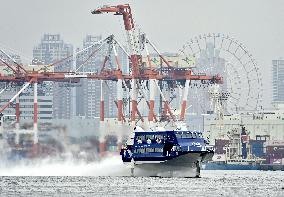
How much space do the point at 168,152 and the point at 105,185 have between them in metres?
16.0

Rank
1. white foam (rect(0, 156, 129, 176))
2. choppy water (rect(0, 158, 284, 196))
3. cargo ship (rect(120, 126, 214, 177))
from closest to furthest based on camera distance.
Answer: choppy water (rect(0, 158, 284, 196))
cargo ship (rect(120, 126, 214, 177))
white foam (rect(0, 156, 129, 176))

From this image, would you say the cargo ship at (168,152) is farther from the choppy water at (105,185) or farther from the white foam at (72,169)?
the white foam at (72,169)

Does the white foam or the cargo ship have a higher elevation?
the cargo ship

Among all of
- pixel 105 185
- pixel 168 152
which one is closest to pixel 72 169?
pixel 168 152

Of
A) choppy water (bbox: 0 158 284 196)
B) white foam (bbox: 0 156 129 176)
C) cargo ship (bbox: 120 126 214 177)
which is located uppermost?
cargo ship (bbox: 120 126 214 177)

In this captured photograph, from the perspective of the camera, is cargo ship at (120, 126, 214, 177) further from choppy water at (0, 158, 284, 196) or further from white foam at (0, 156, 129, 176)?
white foam at (0, 156, 129, 176)

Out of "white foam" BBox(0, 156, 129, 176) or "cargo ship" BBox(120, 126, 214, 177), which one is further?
"white foam" BBox(0, 156, 129, 176)

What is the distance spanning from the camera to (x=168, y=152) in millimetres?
181875

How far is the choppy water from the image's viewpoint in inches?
5920

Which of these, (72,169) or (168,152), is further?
(72,169)

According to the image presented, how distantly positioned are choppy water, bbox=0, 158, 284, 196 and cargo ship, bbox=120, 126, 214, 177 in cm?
164

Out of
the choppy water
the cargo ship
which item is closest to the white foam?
the choppy water

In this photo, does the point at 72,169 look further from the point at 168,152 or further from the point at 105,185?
the point at 105,185

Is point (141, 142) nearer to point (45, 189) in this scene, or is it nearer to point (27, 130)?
point (27, 130)
